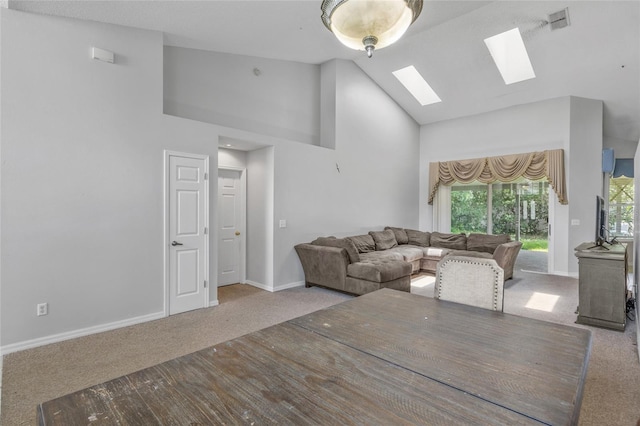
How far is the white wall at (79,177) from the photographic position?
292cm

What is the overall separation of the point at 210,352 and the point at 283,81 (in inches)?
205

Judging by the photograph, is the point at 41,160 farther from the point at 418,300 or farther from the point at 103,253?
the point at 418,300

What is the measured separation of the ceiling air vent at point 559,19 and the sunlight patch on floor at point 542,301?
399cm

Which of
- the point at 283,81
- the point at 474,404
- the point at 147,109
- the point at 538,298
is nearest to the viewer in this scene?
the point at 474,404

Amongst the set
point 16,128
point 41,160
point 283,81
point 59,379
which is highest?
point 283,81

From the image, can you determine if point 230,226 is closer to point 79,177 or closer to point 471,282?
point 79,177

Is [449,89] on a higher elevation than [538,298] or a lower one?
higher

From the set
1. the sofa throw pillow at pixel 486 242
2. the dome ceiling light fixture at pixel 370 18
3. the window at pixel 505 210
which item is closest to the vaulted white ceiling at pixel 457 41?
the window at pixel 505 210

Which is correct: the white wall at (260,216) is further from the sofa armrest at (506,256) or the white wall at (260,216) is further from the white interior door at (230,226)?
the sofa armrest at (506,256)

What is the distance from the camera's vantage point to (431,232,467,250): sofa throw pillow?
6.63 meters

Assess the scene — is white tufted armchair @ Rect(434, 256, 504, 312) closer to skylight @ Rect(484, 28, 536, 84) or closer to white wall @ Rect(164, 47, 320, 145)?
white wall @ Rect(164, 47, 320, 145)

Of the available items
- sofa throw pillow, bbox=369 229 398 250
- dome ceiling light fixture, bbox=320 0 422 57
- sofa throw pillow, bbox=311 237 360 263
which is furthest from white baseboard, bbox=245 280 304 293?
dome ceiling light fixture, bbox=320 0 422 57

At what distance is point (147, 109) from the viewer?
3.69 meters

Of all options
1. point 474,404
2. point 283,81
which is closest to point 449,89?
point 283,81
